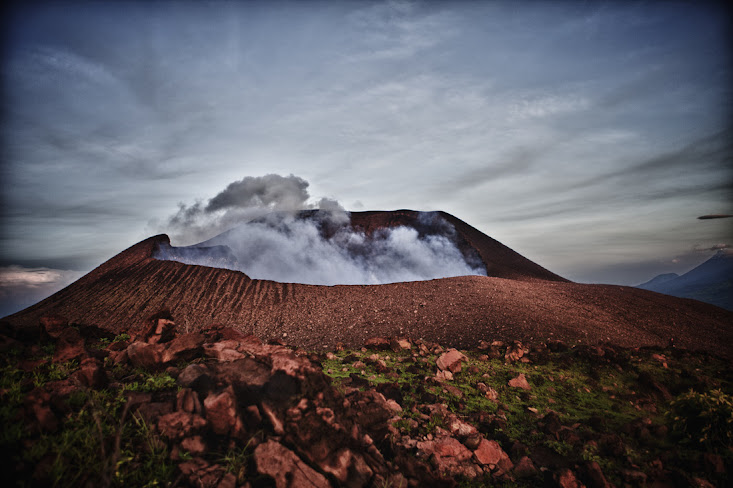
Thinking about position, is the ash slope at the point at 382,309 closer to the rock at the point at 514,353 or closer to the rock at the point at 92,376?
the rock at the point at 514,353

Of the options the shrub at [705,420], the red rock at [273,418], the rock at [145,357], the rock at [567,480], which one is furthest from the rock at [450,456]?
the rock at [145,357]

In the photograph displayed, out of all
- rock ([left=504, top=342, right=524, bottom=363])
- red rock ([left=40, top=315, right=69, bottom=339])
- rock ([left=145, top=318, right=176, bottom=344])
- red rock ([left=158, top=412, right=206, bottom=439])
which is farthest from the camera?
rock ([left=504, top=342, right=524, bottom=363])

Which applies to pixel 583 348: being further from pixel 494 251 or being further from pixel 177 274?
pixel 494 251

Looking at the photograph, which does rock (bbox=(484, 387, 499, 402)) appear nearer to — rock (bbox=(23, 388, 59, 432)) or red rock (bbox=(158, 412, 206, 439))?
red rock (bbox=(158, 412, 206, 439))

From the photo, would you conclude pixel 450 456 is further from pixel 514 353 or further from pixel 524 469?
pixel 514 353

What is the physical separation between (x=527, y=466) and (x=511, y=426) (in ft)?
3.75

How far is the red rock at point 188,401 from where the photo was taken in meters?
3.47

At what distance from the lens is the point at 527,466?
4.27 metres

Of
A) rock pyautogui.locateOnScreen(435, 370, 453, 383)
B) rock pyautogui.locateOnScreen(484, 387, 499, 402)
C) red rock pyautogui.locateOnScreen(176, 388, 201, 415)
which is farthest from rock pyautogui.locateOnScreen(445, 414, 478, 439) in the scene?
red rock pyautogui.locateOnScreen(176, 388, 201, 415)

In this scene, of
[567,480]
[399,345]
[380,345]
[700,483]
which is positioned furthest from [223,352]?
[700,483]

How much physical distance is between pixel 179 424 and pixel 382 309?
1354cm

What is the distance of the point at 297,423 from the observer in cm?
353

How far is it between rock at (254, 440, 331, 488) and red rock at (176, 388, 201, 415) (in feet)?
2.98

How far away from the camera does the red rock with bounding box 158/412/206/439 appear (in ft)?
10.5
